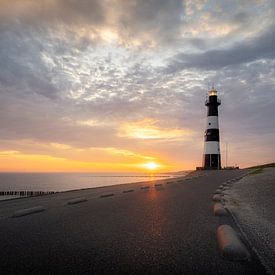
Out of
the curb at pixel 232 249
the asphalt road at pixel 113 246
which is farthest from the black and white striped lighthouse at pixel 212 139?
the curb at pixel 232 249

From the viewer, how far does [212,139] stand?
6525 cm

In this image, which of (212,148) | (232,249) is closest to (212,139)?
(212,148)

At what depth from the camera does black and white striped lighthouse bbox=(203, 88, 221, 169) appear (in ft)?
212

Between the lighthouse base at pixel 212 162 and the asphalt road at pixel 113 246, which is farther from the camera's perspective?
the lighthouse base at pixel 212 162

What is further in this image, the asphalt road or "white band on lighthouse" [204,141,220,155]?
"white band on lighthouse" [204,141,220,155]

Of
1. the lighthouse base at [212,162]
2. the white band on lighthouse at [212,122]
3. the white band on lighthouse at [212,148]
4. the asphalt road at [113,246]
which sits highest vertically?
the white band on lighthouse at [212,122]

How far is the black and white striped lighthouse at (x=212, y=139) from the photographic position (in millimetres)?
64769

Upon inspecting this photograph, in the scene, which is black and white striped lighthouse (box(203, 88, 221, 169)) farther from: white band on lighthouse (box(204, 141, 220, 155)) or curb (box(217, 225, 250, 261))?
curb (box(217, 225, 250, 261))

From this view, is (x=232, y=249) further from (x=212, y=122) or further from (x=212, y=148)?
(x=212, y=122)

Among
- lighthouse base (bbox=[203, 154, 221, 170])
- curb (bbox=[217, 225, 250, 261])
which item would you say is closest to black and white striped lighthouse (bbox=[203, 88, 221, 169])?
lighthouse base (bbox=[203, 154, 221, 170])

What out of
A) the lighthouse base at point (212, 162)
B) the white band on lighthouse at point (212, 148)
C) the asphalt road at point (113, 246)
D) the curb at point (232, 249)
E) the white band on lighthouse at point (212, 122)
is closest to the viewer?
the asphalt road at point (113, 246)

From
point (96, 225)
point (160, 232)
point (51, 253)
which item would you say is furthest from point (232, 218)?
point (51, 253)

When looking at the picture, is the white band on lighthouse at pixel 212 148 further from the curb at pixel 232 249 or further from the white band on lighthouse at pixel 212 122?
the curb at pixel 232 249

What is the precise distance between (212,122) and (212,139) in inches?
151
